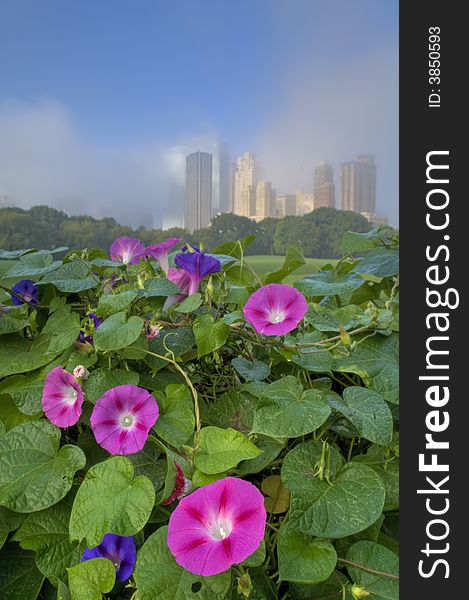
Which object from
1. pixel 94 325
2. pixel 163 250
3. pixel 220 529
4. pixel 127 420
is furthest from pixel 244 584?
pixel 163 250

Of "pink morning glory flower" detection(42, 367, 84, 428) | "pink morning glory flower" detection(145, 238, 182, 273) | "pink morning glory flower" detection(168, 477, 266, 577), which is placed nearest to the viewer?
"pink morning glory flower" detection(168, 477, 266, 577)

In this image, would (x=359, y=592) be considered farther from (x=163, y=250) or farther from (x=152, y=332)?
(x=163, y=250)

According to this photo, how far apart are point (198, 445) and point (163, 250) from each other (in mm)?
282

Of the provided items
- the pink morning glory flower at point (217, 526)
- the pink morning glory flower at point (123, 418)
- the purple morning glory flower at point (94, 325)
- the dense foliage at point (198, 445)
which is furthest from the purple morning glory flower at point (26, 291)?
the pink morning glory flower at point (217, 526)

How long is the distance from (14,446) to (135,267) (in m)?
0.25

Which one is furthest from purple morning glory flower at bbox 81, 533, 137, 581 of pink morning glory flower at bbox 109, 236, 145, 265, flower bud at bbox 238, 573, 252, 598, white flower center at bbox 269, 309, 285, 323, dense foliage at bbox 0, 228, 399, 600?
pink morning glory flower at bbox 109, 236, 145, 265

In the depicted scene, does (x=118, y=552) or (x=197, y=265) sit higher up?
(x=197, y=265)

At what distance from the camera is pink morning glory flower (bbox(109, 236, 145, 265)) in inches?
27.9

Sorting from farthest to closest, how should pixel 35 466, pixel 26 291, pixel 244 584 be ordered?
pixel 26 291 → pixel 35 466 → pixel 244 584

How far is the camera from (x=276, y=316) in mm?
500

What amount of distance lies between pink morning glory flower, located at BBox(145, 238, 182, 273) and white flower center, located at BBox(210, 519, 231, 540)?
324 millimetres

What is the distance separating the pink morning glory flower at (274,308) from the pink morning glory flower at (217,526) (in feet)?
0.49

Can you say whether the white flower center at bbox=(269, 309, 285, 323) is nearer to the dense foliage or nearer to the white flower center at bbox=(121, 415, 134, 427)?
the dense foliage

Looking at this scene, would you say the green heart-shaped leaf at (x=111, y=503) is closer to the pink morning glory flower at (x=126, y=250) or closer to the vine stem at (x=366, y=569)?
the vine stem at (x=366, y=569)
